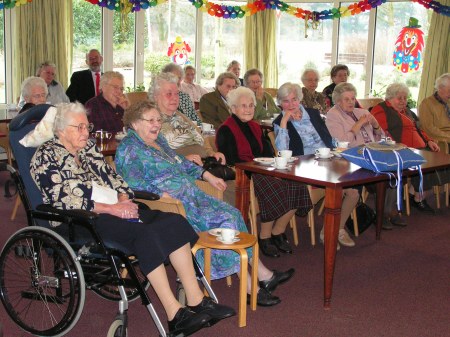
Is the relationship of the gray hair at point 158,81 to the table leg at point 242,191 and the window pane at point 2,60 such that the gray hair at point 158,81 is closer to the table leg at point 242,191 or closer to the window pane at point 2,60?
the table leg at point 242,191

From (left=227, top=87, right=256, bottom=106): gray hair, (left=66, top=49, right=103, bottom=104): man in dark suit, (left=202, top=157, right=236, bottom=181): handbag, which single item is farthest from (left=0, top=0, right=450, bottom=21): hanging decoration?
(left=202, top=157, right=236, bottom=181): handbag

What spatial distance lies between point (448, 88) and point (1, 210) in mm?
4030

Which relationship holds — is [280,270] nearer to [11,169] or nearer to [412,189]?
[11,169]

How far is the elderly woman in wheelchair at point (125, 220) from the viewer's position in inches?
112

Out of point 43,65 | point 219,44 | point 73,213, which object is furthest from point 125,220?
point 219,44

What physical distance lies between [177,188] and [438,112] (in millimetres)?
3371

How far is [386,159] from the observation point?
3688 millimetres

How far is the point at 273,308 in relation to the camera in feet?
11.1

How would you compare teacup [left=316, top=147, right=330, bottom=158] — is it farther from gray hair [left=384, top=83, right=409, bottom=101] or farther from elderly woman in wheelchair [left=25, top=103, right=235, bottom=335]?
gray hair [left=384, top=83, right=409, bottom=101]

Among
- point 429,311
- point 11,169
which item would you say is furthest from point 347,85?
point 11,169

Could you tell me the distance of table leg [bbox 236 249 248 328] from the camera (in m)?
3.04

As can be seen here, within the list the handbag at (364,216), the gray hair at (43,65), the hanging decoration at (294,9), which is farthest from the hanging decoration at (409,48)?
the handbag at (364,216)

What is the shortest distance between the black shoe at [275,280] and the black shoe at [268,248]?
0.48m

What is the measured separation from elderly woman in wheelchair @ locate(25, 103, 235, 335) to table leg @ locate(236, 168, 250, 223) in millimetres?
794
